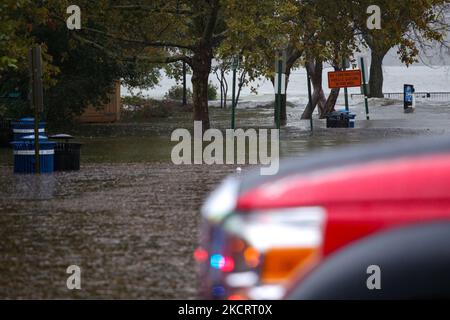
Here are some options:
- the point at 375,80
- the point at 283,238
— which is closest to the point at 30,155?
the point at 283,238

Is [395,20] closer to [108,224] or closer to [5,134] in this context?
[5,134]

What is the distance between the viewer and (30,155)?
21.7 m

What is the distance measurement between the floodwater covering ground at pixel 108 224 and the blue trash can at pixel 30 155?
45 cm

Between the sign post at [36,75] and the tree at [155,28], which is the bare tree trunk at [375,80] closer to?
the tree at [155,28]

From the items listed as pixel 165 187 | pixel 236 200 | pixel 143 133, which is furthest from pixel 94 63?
pixel 236 200

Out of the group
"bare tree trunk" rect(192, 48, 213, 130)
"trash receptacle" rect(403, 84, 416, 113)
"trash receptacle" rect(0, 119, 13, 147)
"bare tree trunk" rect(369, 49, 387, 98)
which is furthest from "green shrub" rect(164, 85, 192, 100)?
"trash receptacle" rect(0, 119, 13, 147)

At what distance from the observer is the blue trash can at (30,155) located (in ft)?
70.5

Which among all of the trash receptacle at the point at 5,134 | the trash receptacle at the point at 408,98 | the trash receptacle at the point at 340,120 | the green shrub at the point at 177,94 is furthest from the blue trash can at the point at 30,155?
the green shrub at the point at 177,94

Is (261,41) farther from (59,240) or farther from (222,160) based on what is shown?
(59,240)

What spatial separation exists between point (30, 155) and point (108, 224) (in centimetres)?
852

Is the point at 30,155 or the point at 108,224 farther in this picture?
the point at 30,155

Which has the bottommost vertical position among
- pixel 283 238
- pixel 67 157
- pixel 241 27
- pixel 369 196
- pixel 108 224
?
pixel 108 224

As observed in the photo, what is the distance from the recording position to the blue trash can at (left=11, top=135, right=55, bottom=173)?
21.5 meters
